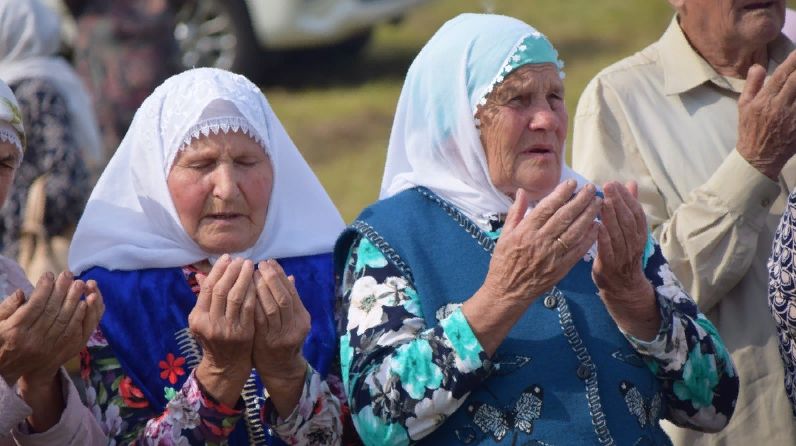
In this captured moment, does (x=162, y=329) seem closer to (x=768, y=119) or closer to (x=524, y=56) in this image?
(x=524, y=56)

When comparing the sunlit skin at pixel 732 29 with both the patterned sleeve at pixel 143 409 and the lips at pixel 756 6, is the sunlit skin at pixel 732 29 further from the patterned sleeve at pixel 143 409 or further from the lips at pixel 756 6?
the patterned sleeve at pixel 143 409

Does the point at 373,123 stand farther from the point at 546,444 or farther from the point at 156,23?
the point at 546,444

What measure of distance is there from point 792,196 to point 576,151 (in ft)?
3.60

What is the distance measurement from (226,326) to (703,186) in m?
1.63

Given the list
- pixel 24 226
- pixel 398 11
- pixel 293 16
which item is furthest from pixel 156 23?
pixel 24 226

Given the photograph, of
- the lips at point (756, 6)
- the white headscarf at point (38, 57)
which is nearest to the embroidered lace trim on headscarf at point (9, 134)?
the lips at point (756, 6)

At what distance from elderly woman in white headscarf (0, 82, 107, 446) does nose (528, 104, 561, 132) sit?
1.21 meters

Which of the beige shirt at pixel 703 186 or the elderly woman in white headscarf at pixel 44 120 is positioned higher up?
the beige shirt at pixel 703 186

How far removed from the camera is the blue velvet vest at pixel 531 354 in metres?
3.70

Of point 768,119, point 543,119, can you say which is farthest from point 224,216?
point 768,119

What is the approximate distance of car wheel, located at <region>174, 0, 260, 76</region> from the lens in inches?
447

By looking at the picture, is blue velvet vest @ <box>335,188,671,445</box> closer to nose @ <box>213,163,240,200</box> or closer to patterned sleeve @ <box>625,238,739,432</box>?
patterned sleeve @ <box>625,238,739,432</box>

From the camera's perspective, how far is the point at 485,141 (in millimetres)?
3979

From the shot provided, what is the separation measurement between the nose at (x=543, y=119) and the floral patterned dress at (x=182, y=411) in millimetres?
866
